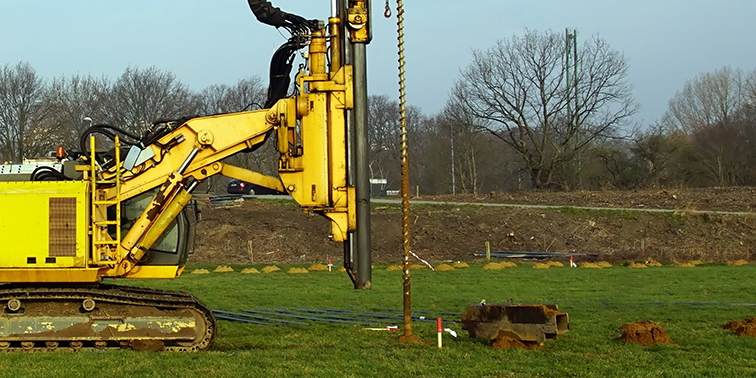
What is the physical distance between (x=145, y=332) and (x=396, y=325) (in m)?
4.48

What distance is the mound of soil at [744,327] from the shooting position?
41.0ft

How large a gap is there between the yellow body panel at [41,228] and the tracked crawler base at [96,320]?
42 centimetres

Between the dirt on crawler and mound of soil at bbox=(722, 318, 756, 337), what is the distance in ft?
66.1

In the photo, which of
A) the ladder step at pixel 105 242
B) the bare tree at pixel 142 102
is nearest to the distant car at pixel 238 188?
the bare tree at pixel 142 102

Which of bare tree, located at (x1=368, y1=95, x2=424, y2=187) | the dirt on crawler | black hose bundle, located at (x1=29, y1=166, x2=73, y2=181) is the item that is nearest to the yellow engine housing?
black hose bundle, located at (x1=29, y1=166, x2=73, y2=181)

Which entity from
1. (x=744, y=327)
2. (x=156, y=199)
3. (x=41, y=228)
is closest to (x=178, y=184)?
(x=156, y=199)

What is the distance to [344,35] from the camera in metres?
11.8

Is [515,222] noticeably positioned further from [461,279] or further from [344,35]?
[344,35]

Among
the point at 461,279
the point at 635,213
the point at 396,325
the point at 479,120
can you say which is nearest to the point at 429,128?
the point at 479,120

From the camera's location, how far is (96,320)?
11.4 meters

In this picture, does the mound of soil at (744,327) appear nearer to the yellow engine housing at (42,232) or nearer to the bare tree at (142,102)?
the yellow engine housing at (42,232)

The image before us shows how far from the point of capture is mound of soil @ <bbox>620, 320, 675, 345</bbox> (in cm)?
1188

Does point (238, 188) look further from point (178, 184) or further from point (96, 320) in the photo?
point (96, 320)

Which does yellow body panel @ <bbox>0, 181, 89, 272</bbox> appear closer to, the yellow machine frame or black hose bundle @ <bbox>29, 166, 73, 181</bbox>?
the yellow machine frame
